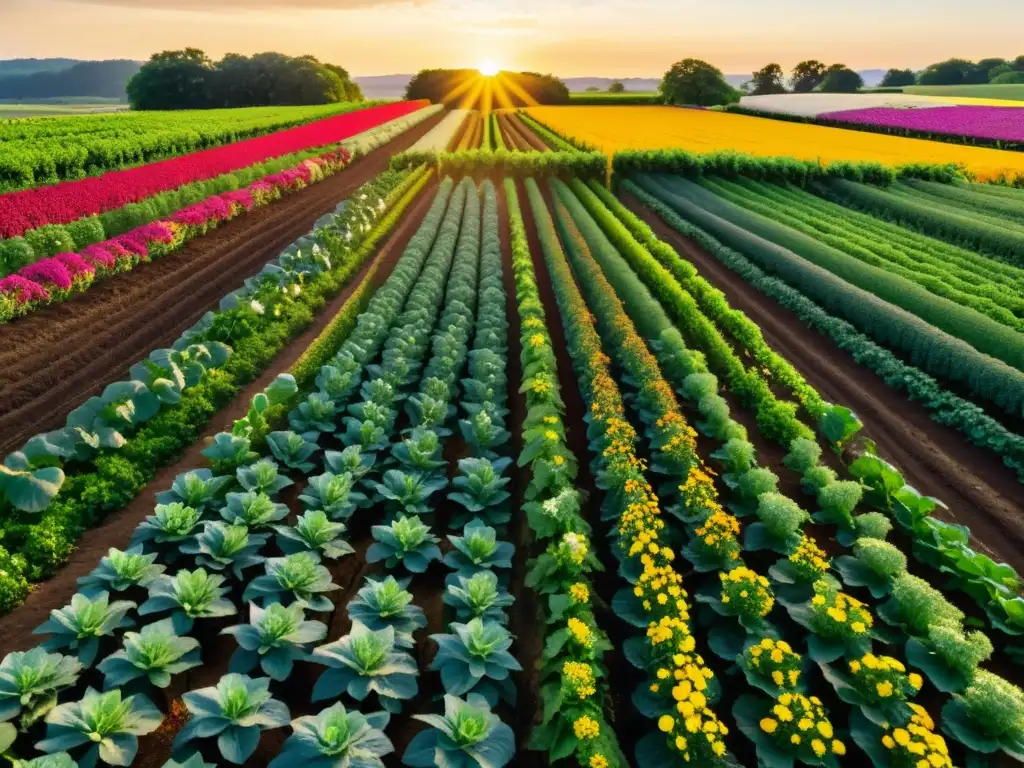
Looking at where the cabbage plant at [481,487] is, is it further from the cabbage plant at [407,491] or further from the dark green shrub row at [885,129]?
the dark green shrub row at [885,129]

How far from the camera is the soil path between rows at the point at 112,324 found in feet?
38.4

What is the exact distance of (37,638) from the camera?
666cm

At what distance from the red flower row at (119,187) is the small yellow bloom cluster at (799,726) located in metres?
21.1

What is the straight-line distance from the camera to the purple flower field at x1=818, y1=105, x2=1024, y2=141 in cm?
4881

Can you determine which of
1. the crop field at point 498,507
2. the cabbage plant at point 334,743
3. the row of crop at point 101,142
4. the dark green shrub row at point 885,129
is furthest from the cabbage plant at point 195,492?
the dark green shrub row at point 885,129

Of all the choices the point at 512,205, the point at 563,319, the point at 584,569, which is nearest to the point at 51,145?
the point at 512,205

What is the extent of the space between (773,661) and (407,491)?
180 inches

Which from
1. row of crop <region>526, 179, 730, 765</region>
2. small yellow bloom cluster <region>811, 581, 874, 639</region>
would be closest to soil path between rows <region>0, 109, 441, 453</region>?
row of crop <region>526, 179, 730, 765</region>

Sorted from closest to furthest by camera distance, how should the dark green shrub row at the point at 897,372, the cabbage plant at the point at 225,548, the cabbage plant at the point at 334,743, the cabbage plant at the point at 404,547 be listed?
the cabbage plant at the point at 334,743 < the cabbage plant at the point at 225,548 < the cabbage plant at the point at 404,547 < the dark green shrub row at the point at 897,372

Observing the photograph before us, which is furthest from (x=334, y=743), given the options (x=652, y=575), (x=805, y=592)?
(x=805, y=592)

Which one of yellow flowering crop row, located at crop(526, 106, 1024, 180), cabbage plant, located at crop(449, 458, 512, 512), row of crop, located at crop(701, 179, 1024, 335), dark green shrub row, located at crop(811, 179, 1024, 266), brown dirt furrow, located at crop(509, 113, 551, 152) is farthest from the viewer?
brown dirt furrow, located at crop(509, 113, 551, 152)

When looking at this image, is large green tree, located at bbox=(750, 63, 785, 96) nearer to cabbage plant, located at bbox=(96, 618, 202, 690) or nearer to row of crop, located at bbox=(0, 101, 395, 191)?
row of crop, located at bbox=(0, 101, 395, 191)

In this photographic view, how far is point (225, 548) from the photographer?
23.0 feet

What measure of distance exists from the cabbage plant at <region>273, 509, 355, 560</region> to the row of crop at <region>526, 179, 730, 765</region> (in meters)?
3.24
